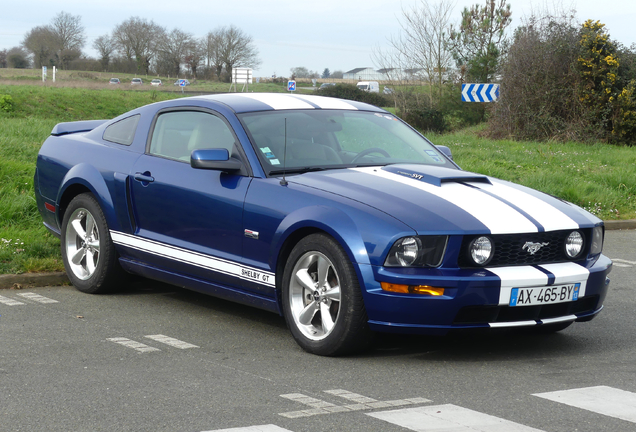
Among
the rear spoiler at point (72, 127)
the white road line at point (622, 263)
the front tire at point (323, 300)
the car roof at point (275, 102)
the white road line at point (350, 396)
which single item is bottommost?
the white road line at point (622, 263)

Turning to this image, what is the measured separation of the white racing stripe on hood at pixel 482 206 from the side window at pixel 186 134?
1.26 metres

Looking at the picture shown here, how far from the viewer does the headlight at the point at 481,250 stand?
14.9 feet

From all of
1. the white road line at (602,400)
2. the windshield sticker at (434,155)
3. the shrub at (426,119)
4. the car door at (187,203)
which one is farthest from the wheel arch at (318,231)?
the shrub at (426,119)

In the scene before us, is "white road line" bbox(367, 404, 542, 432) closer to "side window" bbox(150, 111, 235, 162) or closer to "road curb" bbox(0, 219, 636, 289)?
"side window" bbox(150, 111, 235, 162)

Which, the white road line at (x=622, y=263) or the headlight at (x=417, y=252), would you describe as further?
the white road line at (x=622, y=263)

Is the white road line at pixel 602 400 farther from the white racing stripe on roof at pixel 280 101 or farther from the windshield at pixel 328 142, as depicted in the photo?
the white racing stripe on roof at pixel 280 101

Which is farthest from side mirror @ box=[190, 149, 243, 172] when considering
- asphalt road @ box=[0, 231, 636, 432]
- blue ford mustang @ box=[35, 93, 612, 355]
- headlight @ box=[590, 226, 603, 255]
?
headlight @ box=[590, 226, 603, 255]

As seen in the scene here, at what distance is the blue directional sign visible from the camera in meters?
25.4

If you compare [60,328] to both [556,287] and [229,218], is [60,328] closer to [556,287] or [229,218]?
[229,218]

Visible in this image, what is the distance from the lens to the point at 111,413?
376 cm

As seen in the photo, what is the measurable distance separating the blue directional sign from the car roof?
19714mm

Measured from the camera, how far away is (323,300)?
4.84 m

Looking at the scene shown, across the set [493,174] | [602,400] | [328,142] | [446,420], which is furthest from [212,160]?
[493,174]

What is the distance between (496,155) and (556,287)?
13495 mm
